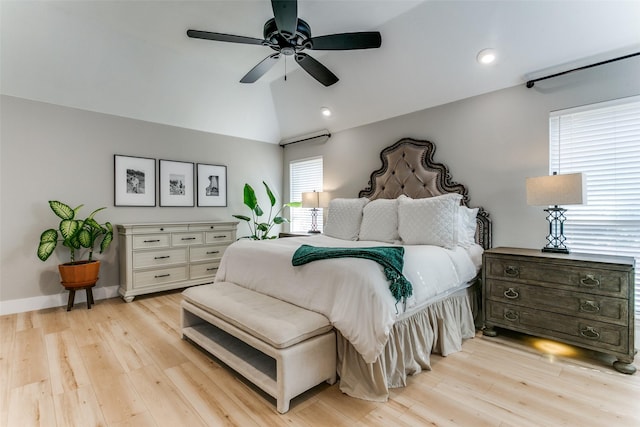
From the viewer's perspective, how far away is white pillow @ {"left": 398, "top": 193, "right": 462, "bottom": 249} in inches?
108

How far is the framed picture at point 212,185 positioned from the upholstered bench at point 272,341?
2637mm

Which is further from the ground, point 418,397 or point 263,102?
point 263,102

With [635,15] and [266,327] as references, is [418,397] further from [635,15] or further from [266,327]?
[635,15]

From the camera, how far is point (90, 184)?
375 centimetres

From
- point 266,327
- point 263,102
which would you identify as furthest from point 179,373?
point 263,102

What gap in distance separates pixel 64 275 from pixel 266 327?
289 cm

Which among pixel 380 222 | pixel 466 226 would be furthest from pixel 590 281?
pixel 380 222

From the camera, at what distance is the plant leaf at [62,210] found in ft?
10.7

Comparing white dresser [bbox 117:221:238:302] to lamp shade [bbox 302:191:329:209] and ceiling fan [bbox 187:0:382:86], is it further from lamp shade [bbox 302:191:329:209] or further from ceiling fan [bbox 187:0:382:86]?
ceiling fan [bbox 187:0:382:86]

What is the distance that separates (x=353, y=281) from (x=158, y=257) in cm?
310

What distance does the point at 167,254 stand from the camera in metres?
4.00

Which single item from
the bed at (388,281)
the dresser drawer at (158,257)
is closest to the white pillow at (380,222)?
the bed at (388,281)

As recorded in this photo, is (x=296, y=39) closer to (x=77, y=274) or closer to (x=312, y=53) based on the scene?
(x=312, y=53)

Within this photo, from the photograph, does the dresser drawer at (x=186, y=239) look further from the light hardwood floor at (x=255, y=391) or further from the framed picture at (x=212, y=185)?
the light hardwood floor at (x=255, y=391)
